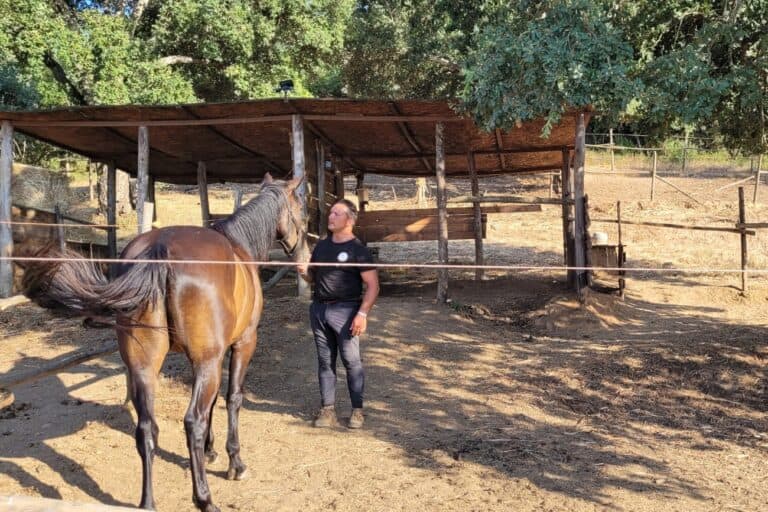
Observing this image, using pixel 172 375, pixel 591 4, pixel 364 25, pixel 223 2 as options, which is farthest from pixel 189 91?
pixel 591 4

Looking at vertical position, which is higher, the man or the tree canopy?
the tree canopy

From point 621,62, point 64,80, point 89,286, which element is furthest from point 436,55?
point 89,286

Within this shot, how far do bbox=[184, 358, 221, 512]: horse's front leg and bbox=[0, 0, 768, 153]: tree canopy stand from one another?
425 cm

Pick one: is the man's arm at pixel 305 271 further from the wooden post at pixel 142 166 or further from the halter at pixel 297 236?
the wooden post at pixel 142 166

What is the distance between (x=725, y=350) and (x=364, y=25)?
12.7 m

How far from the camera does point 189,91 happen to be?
666 inches

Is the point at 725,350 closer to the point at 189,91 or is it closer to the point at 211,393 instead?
the point at 211,393

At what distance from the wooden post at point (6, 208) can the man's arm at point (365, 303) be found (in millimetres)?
7499

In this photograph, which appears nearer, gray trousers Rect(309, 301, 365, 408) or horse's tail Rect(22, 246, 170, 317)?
horse's tail Rect(22, 246, 170, 317)

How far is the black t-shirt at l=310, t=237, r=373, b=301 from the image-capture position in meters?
5.42

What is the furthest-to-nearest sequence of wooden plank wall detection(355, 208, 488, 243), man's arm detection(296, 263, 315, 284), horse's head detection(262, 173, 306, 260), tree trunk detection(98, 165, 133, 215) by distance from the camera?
tree trunk detection(98, 165, 133, 215) < wooden plank wall detection(355, 208, 488, 243) < horse's head detection(262, 173, 306, 260) < man's arm detection(296, 263, 315, 284)

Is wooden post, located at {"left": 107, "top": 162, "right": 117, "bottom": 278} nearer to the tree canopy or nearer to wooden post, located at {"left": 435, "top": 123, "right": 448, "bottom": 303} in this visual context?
the tree canopy

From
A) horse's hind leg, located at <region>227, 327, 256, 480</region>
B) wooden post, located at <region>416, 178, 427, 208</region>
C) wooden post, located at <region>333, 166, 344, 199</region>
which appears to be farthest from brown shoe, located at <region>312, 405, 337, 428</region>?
wooden post, located at <region>416, 178, 427, 208</region>

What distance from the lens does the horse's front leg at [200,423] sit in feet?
12.7
